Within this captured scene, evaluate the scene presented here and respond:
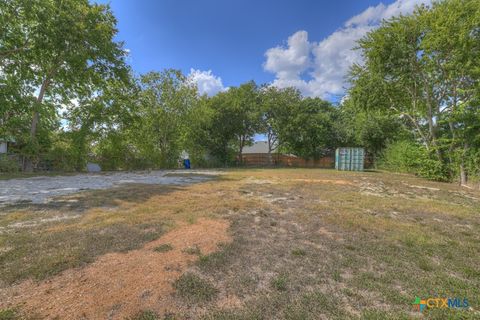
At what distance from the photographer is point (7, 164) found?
10398 millimetres

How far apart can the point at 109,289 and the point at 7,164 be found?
43.5 ft

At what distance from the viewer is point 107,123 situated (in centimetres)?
1389

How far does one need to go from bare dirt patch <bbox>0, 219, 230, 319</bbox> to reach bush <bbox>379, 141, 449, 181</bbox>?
1280 centimetres

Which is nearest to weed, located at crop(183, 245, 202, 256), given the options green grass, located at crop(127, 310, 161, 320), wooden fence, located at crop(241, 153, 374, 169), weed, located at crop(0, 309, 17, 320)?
green grass, located at crop(127, 310, 161, 320)

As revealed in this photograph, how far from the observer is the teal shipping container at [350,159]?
1770 centimetres

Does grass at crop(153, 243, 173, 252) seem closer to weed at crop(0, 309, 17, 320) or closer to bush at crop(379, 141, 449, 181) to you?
weed at crop(0, 309, 17, 320)

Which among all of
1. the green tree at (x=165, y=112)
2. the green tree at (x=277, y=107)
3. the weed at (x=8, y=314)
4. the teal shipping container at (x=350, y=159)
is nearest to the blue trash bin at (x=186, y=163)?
the green tree at (x=165, y=112)

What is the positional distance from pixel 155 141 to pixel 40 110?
7.79 m

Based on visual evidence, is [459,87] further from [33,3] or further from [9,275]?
[33,3]

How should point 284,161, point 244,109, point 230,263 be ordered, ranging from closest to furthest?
point 230,263, point 244,109, point 284,161

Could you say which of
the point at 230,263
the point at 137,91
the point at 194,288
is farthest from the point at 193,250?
the point at 137,91

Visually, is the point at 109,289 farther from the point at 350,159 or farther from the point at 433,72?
the point at 350,159

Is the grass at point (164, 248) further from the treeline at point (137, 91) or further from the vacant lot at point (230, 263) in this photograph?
the treeline at point (137, 91)

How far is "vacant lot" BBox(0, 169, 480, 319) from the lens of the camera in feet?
5.35
